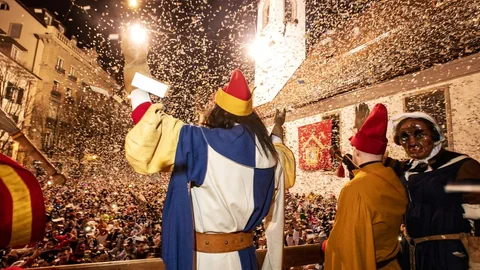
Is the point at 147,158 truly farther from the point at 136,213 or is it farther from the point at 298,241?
the point at 136,213

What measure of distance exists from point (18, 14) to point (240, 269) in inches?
1328

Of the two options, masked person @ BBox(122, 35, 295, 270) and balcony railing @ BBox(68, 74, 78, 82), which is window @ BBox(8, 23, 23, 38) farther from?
masked person @ BBox(122, 35, 295, 270)

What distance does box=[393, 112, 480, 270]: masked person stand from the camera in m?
2.10

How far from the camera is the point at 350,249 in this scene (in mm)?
1990

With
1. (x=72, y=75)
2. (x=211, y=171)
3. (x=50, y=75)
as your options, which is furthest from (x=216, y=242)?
(x=72, y=75)

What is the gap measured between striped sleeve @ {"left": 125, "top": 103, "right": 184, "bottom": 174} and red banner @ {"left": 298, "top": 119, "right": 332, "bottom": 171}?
12.2m

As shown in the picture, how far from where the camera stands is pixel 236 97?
1766 millimetres

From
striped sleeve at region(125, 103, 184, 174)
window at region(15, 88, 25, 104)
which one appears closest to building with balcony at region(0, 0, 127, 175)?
window at region(15, 88, 25, 104)

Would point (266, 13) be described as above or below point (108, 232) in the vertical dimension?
above

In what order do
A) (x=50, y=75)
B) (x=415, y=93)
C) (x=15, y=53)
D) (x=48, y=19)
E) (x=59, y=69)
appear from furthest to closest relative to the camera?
(x=48, y=19) → (x=59, y=69) → (x=50, y=75) → (x=15, y=53) → (x=415, y=93)

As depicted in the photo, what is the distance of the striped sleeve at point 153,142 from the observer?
1.41m

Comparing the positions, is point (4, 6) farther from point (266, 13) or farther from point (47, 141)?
point (266, 13)

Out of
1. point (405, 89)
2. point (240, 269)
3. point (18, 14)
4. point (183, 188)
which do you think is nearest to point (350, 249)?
point (240, 269)

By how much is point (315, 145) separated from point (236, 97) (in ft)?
41.7
